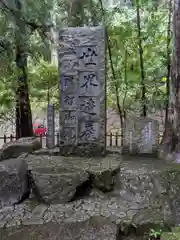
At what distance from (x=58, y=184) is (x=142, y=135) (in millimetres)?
1905

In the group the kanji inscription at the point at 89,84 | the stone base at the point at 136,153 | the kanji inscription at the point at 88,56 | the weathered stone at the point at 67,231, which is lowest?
the weathered stone at the point at 67,231

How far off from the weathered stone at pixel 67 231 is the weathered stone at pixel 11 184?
2.22ft

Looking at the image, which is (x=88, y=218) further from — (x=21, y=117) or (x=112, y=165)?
(x=21, y=117)

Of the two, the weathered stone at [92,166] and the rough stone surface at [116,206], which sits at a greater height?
the weathered stone at [92,166]

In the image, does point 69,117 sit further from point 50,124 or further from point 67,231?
point 67,231

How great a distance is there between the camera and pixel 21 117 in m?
7.64

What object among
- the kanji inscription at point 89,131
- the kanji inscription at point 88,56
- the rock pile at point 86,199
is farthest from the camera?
the kanji inscription at point 89,131

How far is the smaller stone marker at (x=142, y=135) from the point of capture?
16.0ft

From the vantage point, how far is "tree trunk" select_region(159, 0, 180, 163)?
459 centimetres

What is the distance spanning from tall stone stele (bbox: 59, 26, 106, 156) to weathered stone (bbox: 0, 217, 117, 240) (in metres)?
1.91

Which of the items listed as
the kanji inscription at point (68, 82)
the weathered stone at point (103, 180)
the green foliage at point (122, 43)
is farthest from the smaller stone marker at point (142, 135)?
the green foliage at point (122, 43)

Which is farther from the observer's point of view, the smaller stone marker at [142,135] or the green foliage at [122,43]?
the green foliage at [122,43]

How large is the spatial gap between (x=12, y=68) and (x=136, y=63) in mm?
3142

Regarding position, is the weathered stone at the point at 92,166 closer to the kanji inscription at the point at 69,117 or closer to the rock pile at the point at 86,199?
the rock pile at the point at 86,199
